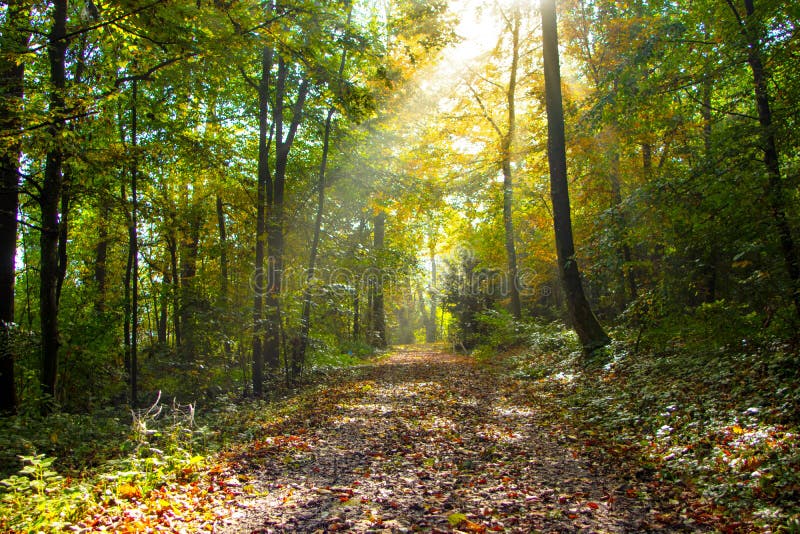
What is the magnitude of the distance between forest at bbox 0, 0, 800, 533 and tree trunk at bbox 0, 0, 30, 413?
6cm

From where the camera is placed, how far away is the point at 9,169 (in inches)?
279

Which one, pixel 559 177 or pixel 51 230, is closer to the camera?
pixel 51 230

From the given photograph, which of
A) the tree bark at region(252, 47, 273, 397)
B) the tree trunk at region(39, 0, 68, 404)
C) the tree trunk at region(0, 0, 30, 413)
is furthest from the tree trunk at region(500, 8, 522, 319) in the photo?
the tree trunk at region(0, 0, 30, 413)

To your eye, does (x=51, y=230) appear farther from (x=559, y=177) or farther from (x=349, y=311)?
(x=559, y=177)

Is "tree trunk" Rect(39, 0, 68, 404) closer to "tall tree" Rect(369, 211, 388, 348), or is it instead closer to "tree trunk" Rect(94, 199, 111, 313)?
"tree trunk" Rect(94, 199, 111, 313)

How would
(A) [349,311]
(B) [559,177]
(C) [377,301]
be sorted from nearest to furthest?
(B) [559,177] → (A) [349,311] → (C) [377,301]

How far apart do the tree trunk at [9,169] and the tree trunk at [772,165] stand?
1005cm

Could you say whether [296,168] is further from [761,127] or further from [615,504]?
[615,504]

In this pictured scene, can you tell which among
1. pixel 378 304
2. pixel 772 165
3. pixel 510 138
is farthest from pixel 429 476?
pixel 378 304

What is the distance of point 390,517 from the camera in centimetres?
392

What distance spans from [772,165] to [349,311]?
1139cm

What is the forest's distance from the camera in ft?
13.8

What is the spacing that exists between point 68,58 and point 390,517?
422 inches

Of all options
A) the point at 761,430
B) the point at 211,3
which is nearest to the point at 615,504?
the point at 761,430
